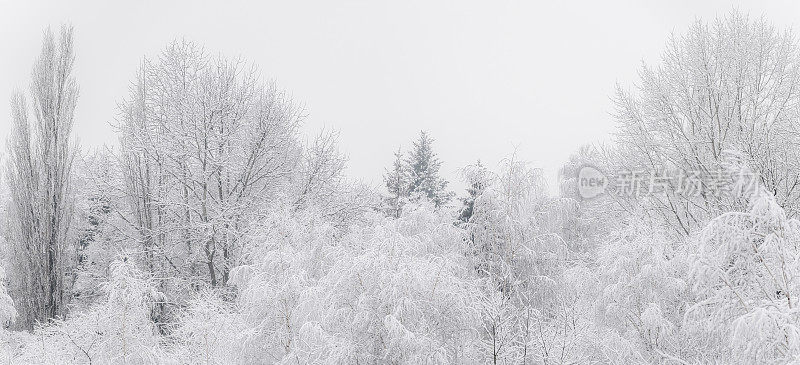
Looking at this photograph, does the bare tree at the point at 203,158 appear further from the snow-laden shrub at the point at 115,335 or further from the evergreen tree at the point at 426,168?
the evergreen tree at the point at 426,168

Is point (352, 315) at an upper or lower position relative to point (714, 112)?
lower

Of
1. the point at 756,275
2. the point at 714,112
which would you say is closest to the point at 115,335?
the point at 756,275

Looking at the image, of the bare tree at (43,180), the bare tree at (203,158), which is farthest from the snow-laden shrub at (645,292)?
the bare tree at (43,180)

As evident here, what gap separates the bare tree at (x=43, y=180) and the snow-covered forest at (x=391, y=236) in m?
0.06

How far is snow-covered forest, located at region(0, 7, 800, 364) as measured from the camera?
667 centimetres

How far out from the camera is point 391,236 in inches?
298

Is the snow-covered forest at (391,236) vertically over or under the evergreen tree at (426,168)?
under

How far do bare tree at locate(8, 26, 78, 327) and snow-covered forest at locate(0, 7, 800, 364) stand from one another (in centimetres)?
6

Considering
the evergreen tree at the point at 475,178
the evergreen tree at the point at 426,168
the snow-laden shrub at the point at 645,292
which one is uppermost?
the evergreen tree at the point at 426,168

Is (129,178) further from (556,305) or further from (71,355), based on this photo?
(556,305)

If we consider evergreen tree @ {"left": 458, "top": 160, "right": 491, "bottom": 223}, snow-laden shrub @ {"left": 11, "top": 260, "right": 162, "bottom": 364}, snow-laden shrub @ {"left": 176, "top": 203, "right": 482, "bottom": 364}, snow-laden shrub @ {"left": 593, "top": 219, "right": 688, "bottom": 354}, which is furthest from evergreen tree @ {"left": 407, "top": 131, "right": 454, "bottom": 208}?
snow-laden shrub @ {"left": 11, "top": 260, "right": 162, "bottom": 364}

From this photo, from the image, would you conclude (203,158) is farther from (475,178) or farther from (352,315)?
(352,315)

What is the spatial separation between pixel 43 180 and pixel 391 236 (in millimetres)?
12818

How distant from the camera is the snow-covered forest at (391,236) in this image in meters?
6.67
